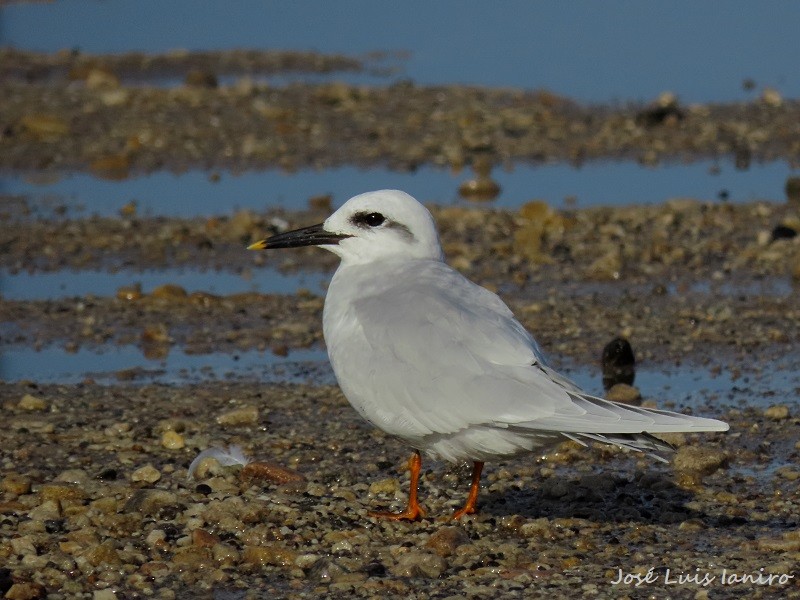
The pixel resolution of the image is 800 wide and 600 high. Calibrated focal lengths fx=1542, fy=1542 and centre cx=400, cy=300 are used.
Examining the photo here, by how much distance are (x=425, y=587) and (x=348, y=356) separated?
3.16 feet

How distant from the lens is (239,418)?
727 cm

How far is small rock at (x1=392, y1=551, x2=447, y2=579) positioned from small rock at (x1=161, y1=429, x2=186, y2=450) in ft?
5.96

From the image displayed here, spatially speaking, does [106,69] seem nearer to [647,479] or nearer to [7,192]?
[7,192]

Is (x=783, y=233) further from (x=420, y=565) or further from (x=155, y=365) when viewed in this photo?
(x=420, y=565)

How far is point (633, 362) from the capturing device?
809cm

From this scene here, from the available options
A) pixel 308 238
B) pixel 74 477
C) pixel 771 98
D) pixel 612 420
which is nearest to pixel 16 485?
pixel 74 477

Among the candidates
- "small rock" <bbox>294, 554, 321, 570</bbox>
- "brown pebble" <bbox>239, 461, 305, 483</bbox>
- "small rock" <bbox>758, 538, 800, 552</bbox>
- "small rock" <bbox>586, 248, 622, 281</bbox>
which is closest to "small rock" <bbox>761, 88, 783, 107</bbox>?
"small rock" <bbox>586, 248, 622, 281</bbox>

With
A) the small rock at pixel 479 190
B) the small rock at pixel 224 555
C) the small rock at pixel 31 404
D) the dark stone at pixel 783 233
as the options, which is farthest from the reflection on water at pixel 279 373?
the small rock at pixel 479 190

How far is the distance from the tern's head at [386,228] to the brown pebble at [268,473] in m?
0.89

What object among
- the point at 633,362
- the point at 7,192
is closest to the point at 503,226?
the point at 633,362

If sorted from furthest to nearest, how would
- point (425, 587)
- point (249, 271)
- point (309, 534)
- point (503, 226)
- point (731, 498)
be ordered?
point (503, 226) < point (249, 271) < point (731, 498) < point (309, 534) < point (425, 587)

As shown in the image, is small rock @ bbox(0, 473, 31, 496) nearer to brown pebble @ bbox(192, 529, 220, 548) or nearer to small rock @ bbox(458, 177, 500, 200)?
brown pebble @ bbox(192, 529, 220, 548)

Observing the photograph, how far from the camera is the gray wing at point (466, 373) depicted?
5180 mm

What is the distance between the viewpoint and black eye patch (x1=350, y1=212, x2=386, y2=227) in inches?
242
